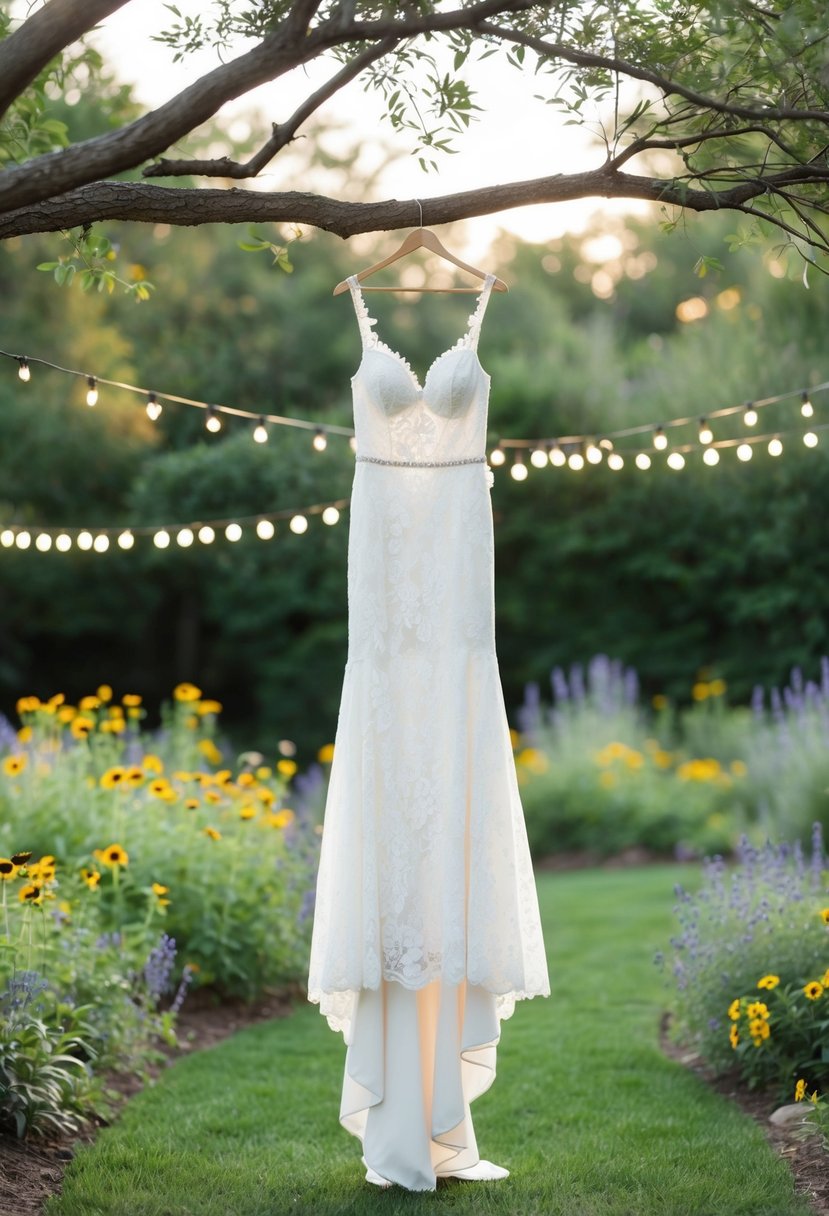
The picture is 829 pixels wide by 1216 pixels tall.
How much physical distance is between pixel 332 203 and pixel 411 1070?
7.03ft

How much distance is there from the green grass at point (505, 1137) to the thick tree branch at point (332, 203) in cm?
234

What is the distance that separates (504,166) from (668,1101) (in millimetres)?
8265

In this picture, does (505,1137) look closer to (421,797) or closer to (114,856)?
(421,797)

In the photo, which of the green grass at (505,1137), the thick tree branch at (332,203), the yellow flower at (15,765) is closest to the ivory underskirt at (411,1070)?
the green grass at (505,1137)

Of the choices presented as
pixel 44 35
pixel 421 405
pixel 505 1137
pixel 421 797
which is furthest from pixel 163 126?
pixel 505 1137

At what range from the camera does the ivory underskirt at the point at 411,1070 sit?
10.1 feet

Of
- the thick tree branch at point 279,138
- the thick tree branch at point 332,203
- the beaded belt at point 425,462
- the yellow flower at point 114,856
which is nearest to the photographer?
the thick tree branch at point 279,138

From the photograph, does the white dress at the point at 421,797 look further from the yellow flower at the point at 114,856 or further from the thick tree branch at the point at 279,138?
the yellow flower at the point at 114,856

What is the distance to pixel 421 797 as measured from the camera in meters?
3.12

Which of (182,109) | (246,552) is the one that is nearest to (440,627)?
(182,109)

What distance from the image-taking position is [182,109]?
A: 2.57 metres

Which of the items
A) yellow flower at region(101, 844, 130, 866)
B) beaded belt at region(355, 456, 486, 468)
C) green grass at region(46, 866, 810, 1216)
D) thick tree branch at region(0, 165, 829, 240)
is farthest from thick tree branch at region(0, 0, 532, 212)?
green grass at region(46, 866, 810, 1216)

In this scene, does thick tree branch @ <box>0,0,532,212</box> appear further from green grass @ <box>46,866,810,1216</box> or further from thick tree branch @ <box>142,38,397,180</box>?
green grass @ <box>46,866,810,1216</box>

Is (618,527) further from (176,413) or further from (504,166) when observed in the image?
(176,413)
